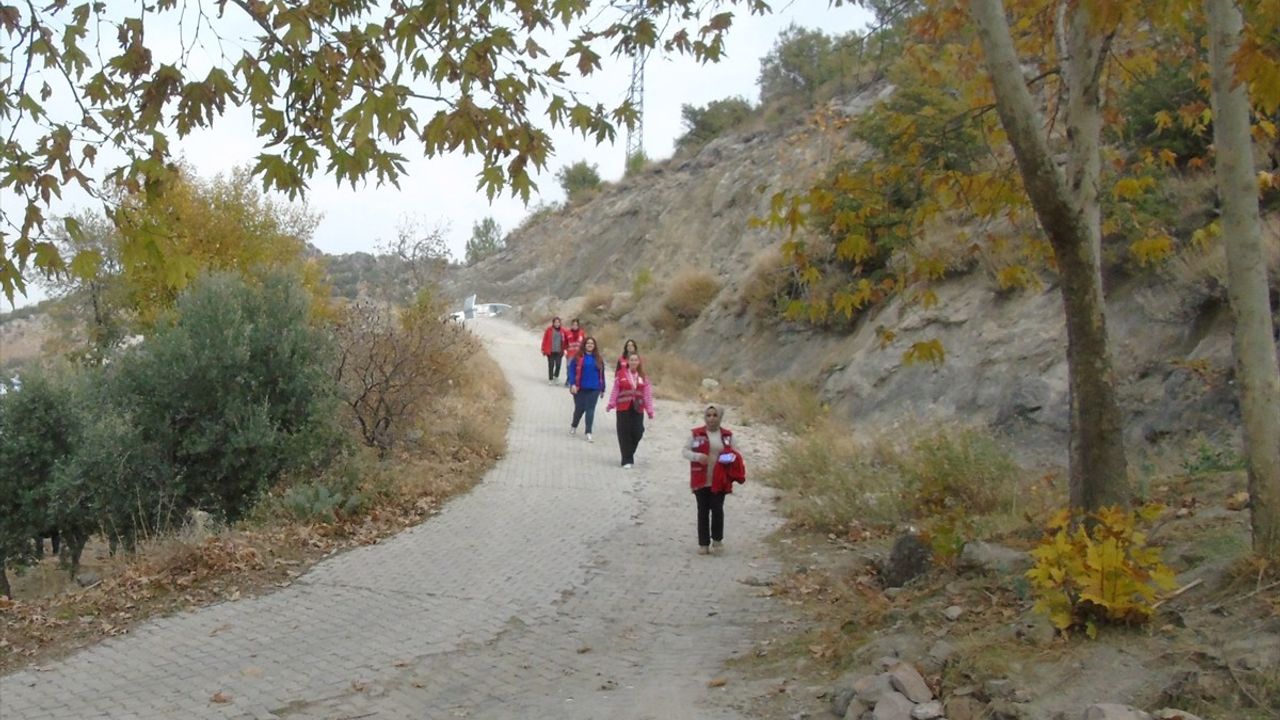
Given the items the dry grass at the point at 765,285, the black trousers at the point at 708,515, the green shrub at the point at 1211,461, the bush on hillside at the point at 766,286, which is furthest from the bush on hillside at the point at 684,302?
the green shrub at the point at 1211,461

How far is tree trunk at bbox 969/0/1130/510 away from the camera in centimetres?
622

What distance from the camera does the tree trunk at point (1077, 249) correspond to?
6.22 meters

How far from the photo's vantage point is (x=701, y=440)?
1035 cm

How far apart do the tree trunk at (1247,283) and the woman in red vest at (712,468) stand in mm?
4840

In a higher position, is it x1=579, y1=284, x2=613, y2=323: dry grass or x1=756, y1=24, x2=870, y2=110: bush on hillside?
x1=756, y1=24, x2=870, y2=110: bush on hillside

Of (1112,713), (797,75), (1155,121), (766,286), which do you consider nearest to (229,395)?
(1112,713)

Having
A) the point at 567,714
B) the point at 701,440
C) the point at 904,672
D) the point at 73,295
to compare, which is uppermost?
the point at 73,295

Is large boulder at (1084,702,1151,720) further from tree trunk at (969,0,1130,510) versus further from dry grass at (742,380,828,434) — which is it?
dry grass at (742,380,828,434)

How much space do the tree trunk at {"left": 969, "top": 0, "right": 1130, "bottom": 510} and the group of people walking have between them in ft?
12.4

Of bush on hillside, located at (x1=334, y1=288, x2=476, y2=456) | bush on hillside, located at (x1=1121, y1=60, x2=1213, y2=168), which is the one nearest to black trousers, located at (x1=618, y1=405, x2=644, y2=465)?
bush on hillside, located at (x1=334, y1=288, x2=476, y2=456)

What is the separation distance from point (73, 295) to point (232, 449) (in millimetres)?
24884

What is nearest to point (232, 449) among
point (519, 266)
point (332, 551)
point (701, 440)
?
point (332, 551)

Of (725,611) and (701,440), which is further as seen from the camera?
(701,440)

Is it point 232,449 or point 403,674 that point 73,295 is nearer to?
point 232,449
